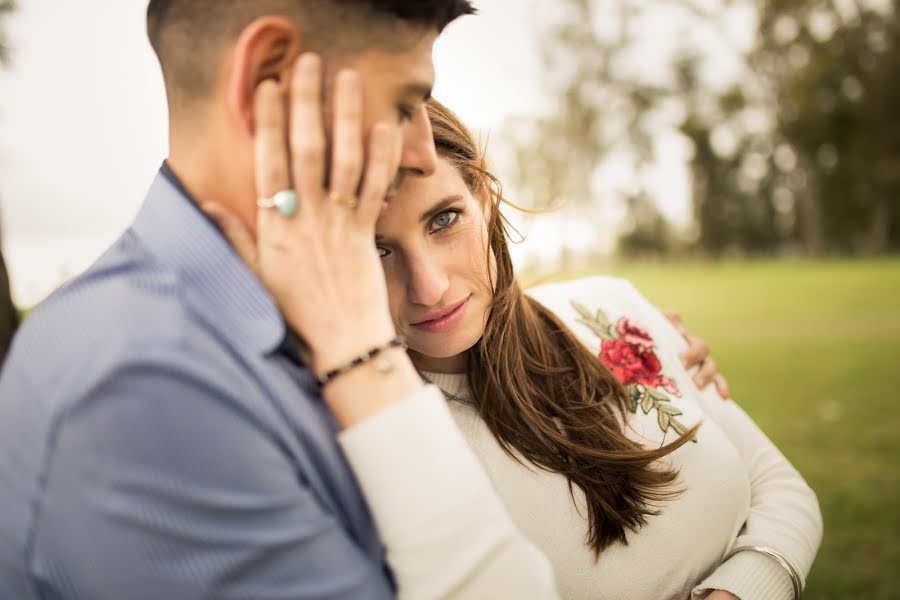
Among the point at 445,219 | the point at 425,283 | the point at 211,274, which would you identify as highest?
the point at 211,274

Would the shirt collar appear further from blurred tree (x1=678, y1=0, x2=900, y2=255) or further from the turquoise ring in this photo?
blurred tree (x1=678, y1=0, x2=900, y2=255)

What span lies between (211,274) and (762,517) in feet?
5.90

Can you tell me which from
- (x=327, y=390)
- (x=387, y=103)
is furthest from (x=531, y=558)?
(x=387, y=103)

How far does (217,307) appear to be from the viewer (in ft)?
3.60

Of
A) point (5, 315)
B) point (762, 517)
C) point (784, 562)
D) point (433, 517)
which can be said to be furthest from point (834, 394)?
point (5, 315)

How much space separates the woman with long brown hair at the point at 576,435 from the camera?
1.79 meters

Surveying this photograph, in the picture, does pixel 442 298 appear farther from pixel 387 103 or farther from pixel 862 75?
pixel 862 75

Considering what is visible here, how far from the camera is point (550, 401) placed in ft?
6.62

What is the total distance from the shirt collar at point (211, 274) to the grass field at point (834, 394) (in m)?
3.29

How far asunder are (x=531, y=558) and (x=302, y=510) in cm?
40

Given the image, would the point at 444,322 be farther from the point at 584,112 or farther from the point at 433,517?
the point at 584,112

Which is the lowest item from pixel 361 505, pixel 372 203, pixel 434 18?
pixel 361 505

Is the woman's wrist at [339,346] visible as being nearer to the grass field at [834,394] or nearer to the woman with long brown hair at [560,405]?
the woman with long brown hair at [560,405]

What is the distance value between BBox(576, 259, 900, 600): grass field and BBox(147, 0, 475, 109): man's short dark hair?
11.2 feet
